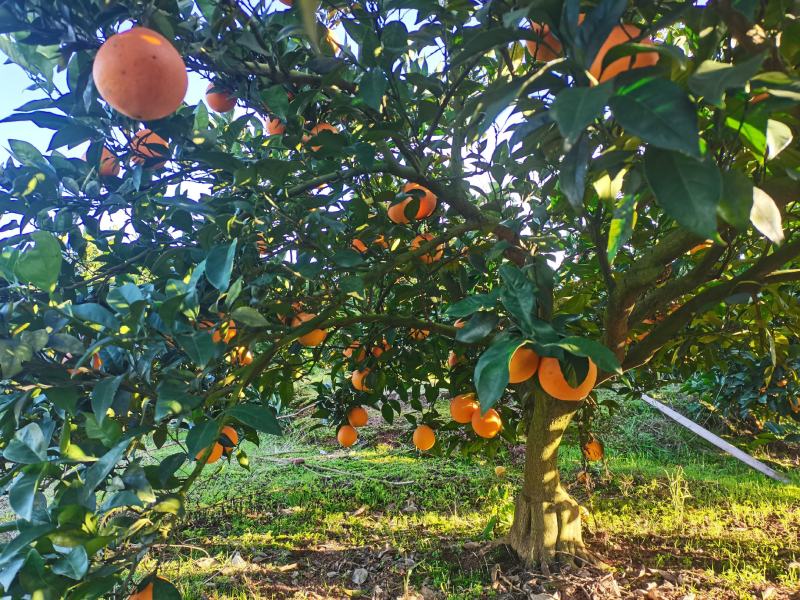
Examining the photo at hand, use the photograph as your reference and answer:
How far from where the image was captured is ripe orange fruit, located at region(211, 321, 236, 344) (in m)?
0.97

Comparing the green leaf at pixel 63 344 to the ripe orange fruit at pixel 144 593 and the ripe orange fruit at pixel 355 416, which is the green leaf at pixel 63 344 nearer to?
the ripe orange fruit at pixel 144 593

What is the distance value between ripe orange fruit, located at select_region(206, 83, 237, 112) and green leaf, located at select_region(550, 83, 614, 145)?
0.94 meters

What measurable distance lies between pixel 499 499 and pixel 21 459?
2.49 m

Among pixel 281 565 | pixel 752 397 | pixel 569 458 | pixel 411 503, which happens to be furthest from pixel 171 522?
pixel 752 397

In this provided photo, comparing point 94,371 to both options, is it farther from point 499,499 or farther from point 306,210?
point 499,499

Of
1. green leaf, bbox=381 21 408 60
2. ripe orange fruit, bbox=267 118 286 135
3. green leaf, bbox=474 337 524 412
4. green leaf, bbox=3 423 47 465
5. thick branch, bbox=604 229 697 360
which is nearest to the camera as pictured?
green leaf, bbox=474 337 524 412

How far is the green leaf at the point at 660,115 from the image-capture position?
1.34ft

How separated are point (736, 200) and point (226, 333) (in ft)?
2.89

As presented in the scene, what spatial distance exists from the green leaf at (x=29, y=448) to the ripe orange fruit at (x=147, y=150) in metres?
0.53

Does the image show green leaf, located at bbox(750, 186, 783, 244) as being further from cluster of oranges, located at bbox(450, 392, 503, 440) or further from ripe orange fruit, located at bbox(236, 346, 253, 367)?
cluster of oranges, located at bbox(450, 392, 503, 440)

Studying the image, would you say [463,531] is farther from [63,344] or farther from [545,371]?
[63,344]

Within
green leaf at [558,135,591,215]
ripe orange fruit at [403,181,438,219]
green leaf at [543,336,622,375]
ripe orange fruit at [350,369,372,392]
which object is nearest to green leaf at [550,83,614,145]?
green leaf at [558,135,591,215]

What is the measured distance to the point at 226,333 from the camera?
1.03 m

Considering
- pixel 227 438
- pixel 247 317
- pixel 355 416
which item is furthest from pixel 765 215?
pixel 355 416
